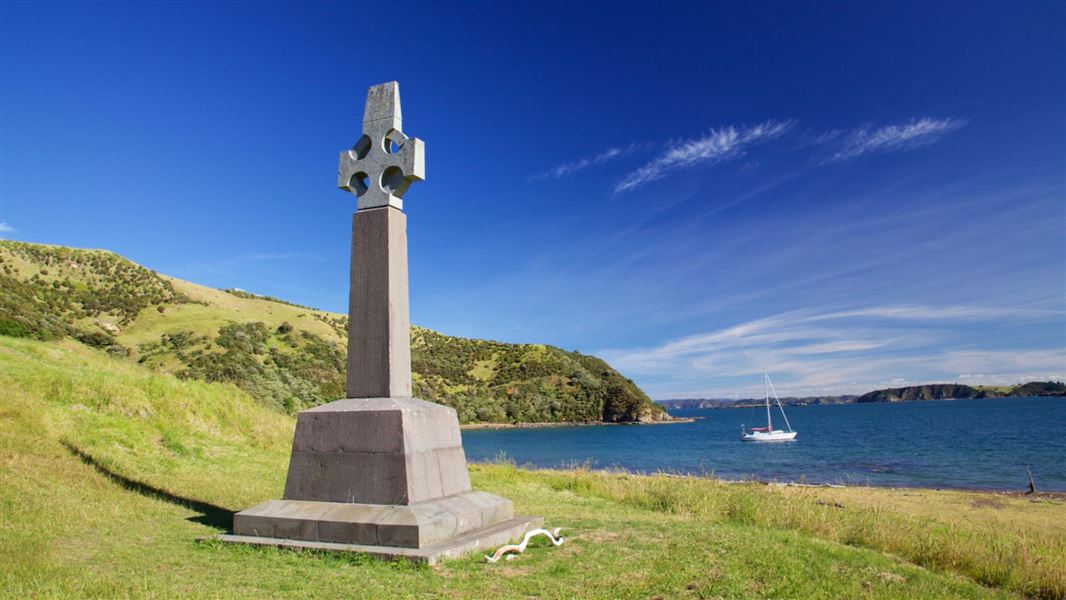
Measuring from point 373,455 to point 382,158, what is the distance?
3.96 metres

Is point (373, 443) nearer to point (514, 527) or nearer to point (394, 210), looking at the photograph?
point (514, 527)

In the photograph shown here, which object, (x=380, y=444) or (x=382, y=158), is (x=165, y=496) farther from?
(x=382, y=158)

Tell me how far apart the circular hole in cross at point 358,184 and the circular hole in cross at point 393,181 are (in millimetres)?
296

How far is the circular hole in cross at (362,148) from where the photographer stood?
28.8ft

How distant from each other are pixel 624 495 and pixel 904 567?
711 cm

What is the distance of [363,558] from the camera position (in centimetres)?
636

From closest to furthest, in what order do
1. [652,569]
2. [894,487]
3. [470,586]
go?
[470,586]
[652,569]
[894,487]

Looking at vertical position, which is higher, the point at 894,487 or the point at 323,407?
the point at 323,407

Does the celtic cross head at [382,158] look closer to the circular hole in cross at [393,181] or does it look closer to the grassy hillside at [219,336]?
the circular hole in cross at [393,181]

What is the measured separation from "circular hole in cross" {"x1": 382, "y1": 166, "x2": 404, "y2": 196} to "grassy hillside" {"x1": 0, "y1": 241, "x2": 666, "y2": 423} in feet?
74.7

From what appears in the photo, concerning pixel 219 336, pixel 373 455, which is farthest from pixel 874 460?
pixel 219 336

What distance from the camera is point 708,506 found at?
11.1 meters

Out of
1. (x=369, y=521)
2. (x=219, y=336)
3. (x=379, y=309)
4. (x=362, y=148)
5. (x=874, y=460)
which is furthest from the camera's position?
(x=219, y=336)

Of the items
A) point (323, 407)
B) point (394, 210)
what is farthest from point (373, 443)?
point (394, 210)
